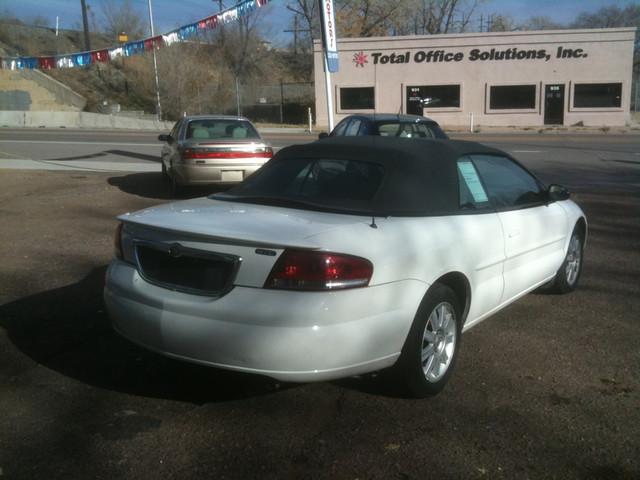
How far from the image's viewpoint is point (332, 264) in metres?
3.35

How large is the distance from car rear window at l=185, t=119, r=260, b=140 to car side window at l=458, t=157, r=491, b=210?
302 inches

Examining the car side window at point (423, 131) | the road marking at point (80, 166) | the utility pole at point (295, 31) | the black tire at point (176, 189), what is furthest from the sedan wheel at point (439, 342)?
the utility pole at point (295, 31)

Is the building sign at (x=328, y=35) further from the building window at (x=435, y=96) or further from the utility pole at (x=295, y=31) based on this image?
the utility pole at (x=295, y=31)

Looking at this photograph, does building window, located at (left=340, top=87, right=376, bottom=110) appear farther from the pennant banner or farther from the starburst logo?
the pennant banner

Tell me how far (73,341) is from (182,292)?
166 cm

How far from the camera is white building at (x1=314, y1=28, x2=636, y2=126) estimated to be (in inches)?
1467

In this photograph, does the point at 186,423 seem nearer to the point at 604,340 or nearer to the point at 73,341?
the point at 73,341

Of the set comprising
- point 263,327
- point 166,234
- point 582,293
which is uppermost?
point 166,234

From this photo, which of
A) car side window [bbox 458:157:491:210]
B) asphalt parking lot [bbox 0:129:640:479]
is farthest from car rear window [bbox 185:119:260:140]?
car side window [bbox 458:157:491:210]

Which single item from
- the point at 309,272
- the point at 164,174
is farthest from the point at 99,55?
the point at 309,272

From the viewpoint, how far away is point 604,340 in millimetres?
4887

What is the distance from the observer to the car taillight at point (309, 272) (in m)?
3.33

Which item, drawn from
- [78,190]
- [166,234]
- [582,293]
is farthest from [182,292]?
[78,190]

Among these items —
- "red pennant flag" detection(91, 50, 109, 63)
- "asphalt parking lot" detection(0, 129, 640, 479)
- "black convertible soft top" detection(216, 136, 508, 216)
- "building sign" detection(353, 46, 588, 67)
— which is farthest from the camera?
"building sign" detection(353, 46, 588, 67)
